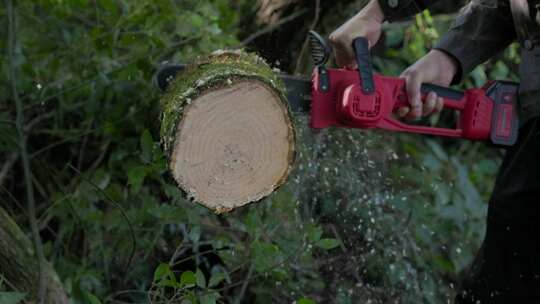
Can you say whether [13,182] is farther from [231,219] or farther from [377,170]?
[377,170]

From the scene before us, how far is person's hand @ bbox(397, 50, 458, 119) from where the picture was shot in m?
2.38

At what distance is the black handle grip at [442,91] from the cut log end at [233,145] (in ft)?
1.55

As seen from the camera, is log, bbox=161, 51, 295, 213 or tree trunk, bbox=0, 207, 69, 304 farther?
tree trunk, bbox=0, 207, 69, 304

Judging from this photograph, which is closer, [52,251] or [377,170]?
[52,251]

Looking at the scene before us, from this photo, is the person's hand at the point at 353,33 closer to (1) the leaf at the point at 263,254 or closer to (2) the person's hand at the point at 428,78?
(2) the person's hand at the point at 428,78

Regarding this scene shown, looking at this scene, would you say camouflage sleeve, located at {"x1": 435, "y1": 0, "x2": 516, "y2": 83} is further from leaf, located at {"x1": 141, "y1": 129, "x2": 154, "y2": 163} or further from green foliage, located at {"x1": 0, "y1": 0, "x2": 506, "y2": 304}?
leaf, located at {"x1": 141, "y1": 129, "x2": 154, "y2": 163}

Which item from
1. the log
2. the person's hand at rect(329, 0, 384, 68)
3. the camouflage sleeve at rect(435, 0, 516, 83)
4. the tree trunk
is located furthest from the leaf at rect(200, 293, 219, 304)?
the camouflage sleeve at rect(435, 0, 516, 83)

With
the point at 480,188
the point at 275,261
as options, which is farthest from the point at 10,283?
the point at 480,188

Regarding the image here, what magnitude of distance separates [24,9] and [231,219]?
3.41 feet

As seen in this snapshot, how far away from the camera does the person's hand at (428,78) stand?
2375mm

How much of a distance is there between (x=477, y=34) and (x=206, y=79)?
3.36ft

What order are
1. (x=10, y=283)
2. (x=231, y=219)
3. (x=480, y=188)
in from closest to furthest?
1. (x=10, y=283)
2. (x=231, y=219)
3. (x=480, y=188)

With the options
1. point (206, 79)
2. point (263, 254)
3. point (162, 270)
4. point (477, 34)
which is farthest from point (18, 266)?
point (477, 34)

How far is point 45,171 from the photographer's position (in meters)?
3.35
